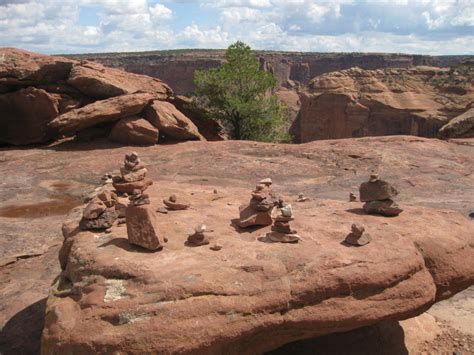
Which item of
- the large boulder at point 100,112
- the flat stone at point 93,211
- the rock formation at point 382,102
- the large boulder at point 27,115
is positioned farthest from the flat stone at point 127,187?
the rock formation at point 382,102

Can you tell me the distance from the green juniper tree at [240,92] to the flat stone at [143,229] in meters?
18.9

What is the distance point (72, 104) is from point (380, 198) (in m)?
17.0

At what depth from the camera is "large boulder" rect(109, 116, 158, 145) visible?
63.3ft

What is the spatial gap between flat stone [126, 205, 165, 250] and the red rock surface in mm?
295

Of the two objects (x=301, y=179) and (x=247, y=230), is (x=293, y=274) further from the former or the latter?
(x=301, y=179)

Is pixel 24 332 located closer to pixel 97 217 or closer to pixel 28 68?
pixel 97 217

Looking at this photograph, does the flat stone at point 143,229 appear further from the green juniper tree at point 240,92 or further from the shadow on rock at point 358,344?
the green juniper tree at point 240,92

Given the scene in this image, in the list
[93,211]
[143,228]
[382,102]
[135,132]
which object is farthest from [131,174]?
[382,102]

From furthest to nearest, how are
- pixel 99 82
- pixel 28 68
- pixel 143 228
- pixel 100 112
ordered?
pixel 99 82 < pixel 28 68 < pixel 100 112 < pixel 143 228

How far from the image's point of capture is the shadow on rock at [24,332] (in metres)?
6.33

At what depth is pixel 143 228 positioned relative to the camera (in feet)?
17.7

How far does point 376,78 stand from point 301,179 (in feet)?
160

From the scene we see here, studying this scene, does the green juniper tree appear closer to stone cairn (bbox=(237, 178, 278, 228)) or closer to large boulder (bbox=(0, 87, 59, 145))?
large boulder (bbox=(0, 87, 59, 145))

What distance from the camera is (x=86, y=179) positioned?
15492mm
